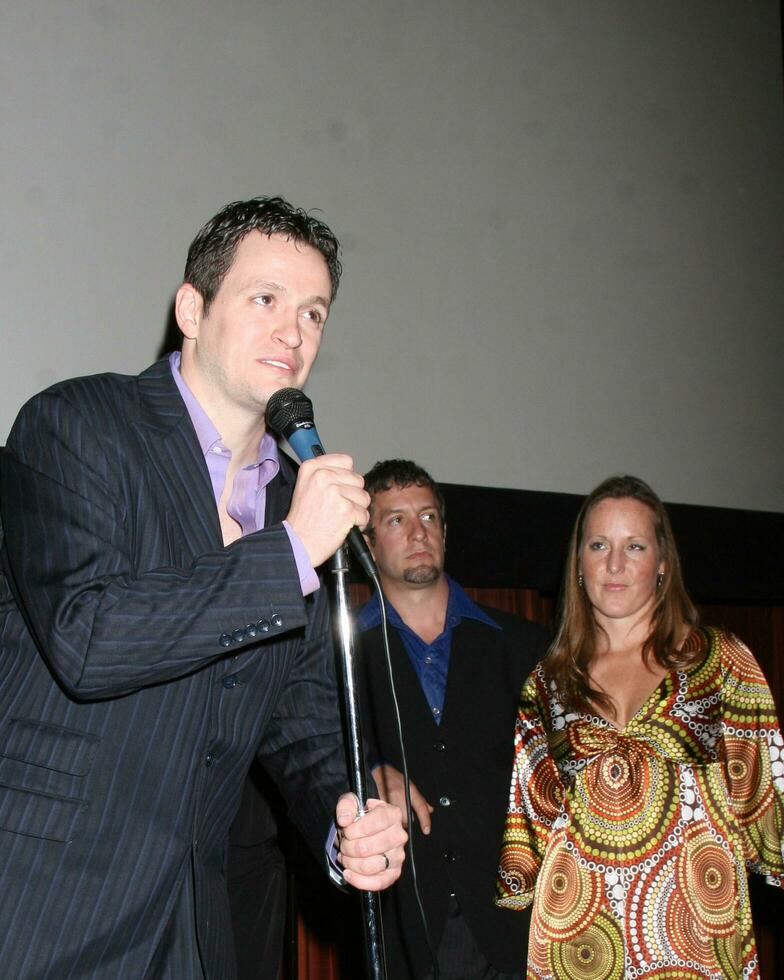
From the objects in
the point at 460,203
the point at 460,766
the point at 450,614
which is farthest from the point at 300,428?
the point at 460,203

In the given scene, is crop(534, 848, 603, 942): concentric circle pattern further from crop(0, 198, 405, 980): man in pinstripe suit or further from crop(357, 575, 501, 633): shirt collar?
crop(0, 198, 405, 980): man in pinstripe suit

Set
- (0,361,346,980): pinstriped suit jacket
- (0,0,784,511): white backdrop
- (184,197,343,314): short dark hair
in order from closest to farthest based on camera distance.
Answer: (0,361,346,980): pinstriped suit jacket < (184,197,343,314): short dark hair < (0,0,784,511): white backdrop

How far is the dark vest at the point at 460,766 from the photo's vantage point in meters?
2.57

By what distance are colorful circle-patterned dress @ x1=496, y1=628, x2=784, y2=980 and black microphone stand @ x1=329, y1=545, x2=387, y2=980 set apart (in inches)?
47.0

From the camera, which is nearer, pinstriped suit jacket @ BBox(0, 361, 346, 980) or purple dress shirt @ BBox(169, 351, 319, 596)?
pinstriped suit jacket @ BBox(0, 361, 346, 980)

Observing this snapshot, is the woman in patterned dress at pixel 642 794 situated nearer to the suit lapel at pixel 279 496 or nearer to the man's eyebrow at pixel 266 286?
the suit lapel at pixel 279 496

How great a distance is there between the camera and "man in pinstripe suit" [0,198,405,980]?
1.20 metres

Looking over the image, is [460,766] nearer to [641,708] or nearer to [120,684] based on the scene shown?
[641,708]

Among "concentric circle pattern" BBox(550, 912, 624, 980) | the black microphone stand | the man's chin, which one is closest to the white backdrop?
the man's chin

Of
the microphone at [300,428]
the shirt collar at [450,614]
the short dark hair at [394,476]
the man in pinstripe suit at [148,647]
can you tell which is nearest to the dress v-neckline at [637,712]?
the shirt collar at [450,614]

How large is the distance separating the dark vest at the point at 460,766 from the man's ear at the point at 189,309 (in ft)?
4.77

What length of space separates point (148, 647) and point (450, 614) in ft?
6.43

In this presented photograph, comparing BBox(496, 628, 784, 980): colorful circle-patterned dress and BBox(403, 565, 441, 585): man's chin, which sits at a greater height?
BBox(403, 565, 441, 585): man's chin

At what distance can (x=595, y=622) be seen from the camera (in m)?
2.76
